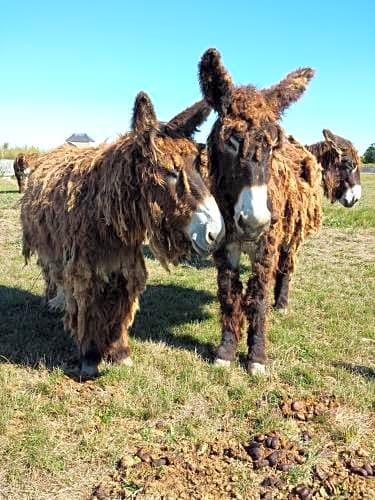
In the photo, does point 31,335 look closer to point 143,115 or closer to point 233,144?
point 143,115

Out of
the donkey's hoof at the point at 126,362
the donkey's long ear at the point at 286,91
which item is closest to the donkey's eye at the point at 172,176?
the donkey's long ear at the point at 286,91

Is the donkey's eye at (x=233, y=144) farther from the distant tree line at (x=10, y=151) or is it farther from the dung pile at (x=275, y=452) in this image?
the distant tree line at (x=10, y=151)

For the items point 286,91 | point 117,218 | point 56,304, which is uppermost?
point 286,91

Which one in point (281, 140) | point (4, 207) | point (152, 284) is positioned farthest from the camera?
point (4, 207)

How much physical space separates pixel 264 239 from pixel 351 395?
59.4 inches

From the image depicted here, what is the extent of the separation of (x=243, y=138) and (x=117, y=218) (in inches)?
45.8

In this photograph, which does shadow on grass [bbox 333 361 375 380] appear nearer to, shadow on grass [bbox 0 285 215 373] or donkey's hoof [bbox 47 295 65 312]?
shadow on grass [bbox 0 285 215 373]

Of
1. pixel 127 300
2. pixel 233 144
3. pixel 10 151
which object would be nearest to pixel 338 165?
pixel 233 144

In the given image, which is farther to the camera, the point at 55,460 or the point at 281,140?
the point at 281,140

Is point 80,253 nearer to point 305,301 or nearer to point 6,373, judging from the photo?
point 6,373

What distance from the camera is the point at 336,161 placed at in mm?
7773

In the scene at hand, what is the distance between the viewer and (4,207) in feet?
50.8

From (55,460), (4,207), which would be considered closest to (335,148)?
(55,460)

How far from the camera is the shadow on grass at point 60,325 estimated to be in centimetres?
456
